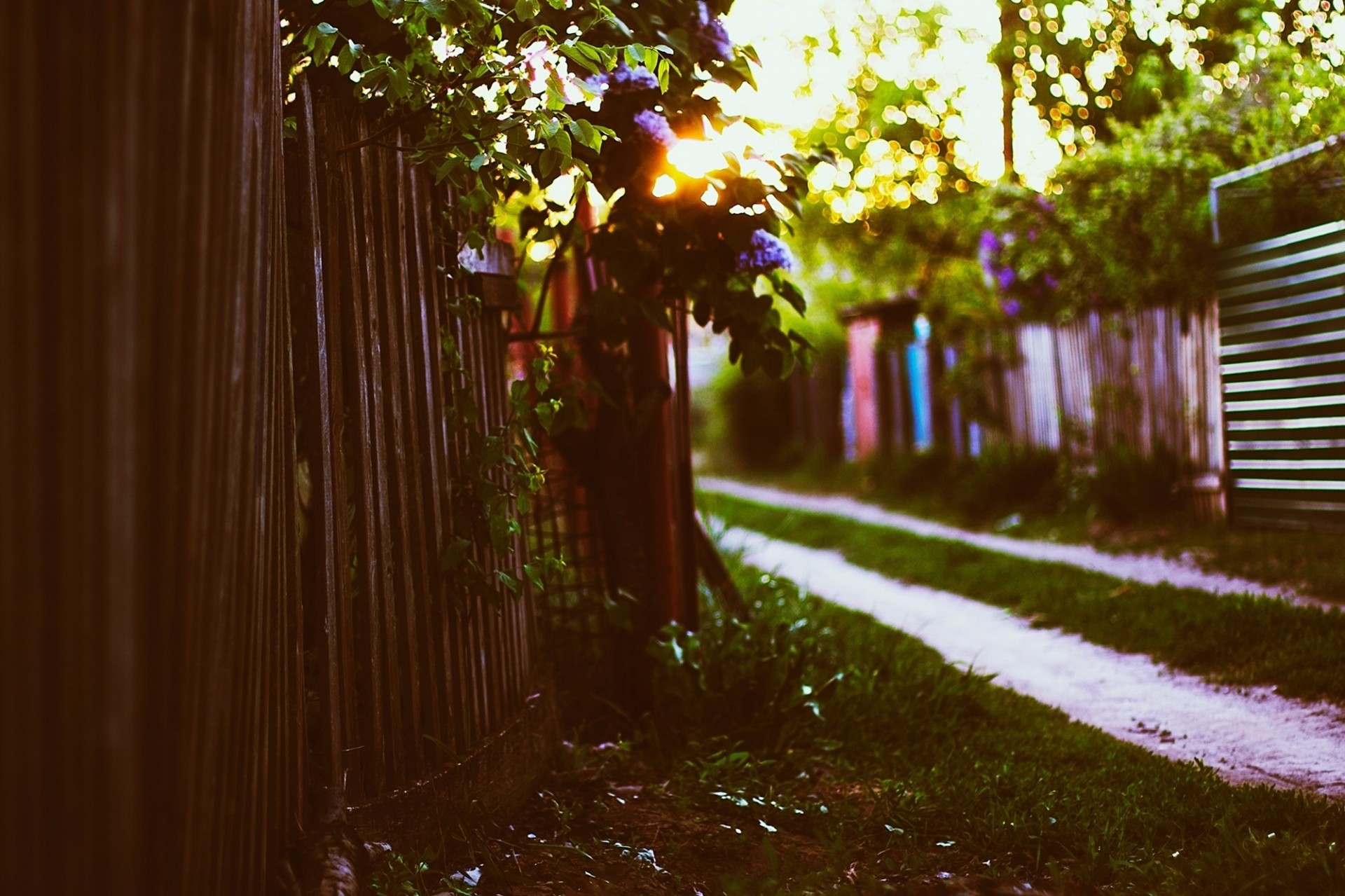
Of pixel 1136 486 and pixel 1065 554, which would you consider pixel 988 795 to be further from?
pixel 1136 486

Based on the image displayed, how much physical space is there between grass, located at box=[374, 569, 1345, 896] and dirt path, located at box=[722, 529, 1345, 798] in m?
0.26

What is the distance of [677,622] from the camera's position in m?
4.47

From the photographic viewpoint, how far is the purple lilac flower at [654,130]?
351cm

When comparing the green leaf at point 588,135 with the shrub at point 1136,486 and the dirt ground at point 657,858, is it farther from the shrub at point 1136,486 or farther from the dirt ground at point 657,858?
the shrub at point 1136,486

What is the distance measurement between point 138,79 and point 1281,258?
7036 mm

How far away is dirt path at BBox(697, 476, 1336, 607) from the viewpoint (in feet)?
20.4

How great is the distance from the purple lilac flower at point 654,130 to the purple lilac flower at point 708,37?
280 mm

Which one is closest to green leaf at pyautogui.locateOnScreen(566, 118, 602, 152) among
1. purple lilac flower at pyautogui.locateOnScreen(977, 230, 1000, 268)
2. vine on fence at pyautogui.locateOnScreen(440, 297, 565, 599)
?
vine on fence at pyautogui.locateOnScreen(440, 297, 565, 599)

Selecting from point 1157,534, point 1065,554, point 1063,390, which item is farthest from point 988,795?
point 1063,390

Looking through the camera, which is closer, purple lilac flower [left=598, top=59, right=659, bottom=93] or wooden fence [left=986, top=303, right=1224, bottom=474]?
purple lilac flower [left=598, top=59, right=659, bottom=93]

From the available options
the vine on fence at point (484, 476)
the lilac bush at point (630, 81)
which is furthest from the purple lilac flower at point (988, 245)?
the vine on fence at point (484, 476)

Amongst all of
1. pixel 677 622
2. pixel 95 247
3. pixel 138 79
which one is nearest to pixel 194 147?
pixel 138 79

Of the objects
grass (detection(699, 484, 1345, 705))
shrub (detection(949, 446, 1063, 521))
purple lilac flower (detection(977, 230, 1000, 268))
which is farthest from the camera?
purple lilac flower (detection(977, 230, 1000, 268))

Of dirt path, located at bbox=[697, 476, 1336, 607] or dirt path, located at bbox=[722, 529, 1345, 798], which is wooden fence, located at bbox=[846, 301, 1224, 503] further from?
dirt path, located at bbox=[722, 529, 1345, 798]
